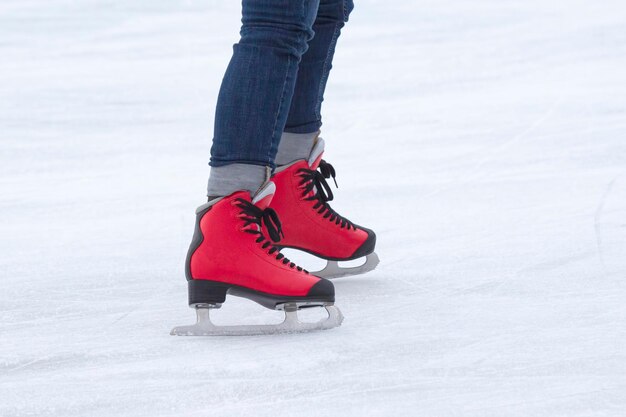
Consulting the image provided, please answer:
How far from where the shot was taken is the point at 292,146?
192 centimetres

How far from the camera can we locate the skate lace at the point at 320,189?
6.38 ft

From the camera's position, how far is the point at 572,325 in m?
1.65

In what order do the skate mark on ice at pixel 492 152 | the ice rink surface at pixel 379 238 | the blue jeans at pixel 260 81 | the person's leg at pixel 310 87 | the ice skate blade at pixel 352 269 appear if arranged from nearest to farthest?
the ice rink surface at pixel 379 238
the blue jeans at pixel 260 81
the person's leg at pixel 310 87
the ice skate blade at pixel 352 269
the skate mark on ice at pixel 492 152

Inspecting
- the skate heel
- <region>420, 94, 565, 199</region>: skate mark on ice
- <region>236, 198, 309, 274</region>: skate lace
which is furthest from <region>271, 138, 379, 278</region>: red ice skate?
<region>420, 94, 565, 199</region>: skate mark on ice

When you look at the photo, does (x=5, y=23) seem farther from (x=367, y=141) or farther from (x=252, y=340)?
(x=252, y=340)

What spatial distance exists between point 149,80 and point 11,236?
277cm

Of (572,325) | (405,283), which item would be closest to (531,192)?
(405,283)

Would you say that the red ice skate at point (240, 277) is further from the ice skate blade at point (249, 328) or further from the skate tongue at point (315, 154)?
the skate tongue at point (315, 154)

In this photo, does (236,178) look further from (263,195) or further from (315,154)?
(315,154)

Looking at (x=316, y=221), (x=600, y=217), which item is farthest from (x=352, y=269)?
(x=600, y=217)

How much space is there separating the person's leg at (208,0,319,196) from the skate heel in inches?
5.2

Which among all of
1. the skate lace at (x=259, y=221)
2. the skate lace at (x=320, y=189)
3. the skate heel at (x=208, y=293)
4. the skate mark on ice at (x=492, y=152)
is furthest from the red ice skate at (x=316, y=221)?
the skate mark on ice at (x=492, y=152)

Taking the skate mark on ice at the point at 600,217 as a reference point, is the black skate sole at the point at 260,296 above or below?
above

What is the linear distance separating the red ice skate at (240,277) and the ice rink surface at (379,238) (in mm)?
39
